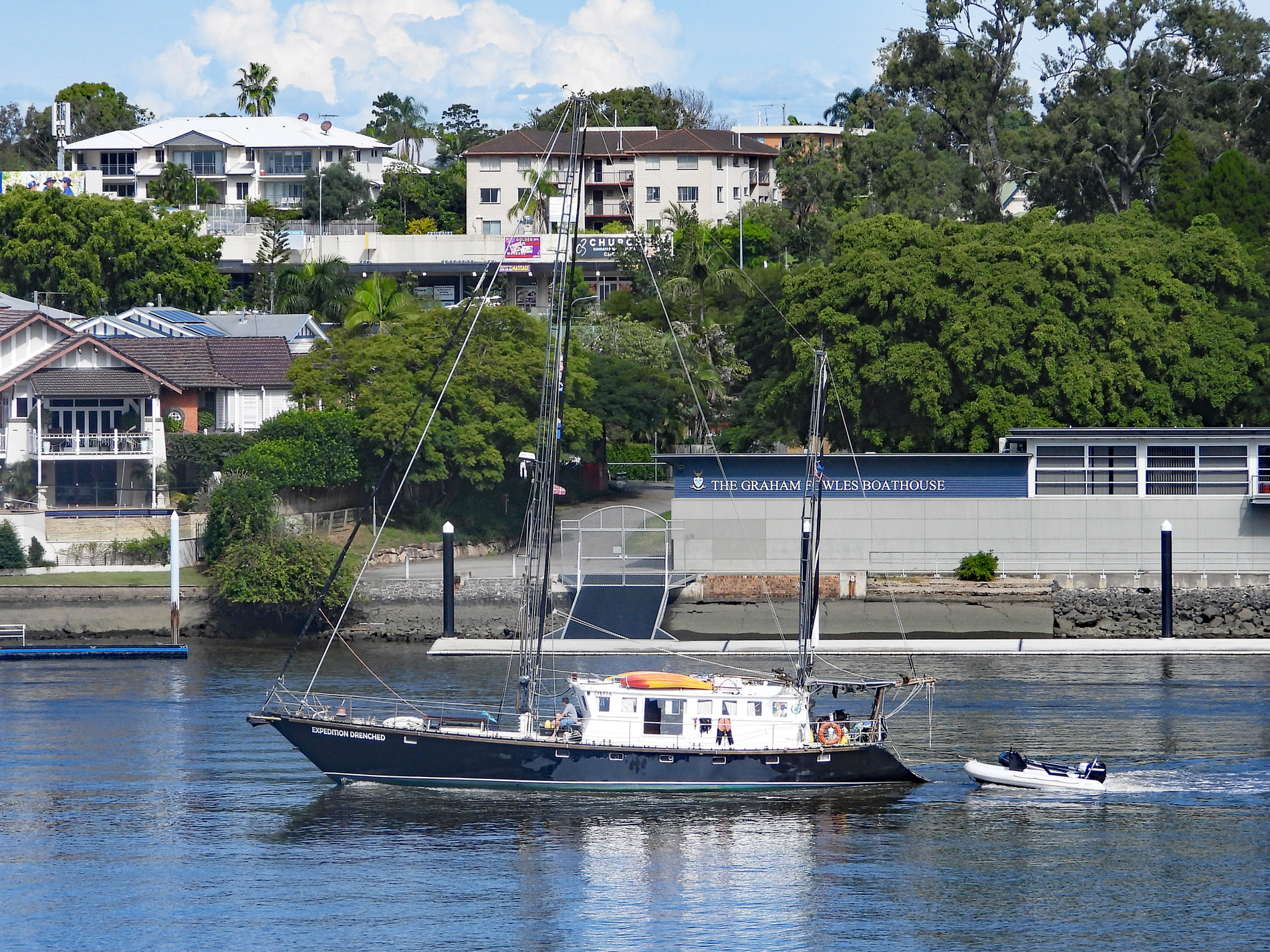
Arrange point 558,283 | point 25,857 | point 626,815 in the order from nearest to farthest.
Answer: point 25,857 < point 626,815 < point 558,283

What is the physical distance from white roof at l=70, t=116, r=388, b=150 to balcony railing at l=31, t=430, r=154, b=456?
74552mm

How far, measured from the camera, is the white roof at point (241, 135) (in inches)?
5709

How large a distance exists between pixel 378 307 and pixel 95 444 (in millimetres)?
21249

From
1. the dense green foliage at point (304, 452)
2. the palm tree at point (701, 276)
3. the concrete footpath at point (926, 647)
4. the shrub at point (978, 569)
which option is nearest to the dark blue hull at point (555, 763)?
the concrete footpath at point (926, 647)

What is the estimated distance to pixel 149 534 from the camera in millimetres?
71312

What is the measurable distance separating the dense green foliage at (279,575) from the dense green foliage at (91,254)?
129 feet

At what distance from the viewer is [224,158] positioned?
478 feet

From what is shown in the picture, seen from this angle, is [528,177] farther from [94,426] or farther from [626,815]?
[626,815]

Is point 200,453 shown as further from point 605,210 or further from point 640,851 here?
point 605,210

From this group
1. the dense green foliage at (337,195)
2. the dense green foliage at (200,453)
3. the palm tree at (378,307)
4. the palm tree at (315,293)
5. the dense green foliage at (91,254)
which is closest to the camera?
the dense green foliage at (200,453)

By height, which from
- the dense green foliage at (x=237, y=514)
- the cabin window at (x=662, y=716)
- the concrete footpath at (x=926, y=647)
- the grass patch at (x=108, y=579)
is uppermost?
the dense green foliage at (x=237, y=514)

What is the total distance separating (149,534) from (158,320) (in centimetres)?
2303

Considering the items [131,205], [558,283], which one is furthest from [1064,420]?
[131,205]

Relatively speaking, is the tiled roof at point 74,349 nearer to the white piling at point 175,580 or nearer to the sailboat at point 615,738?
the white piling at point 175,580
